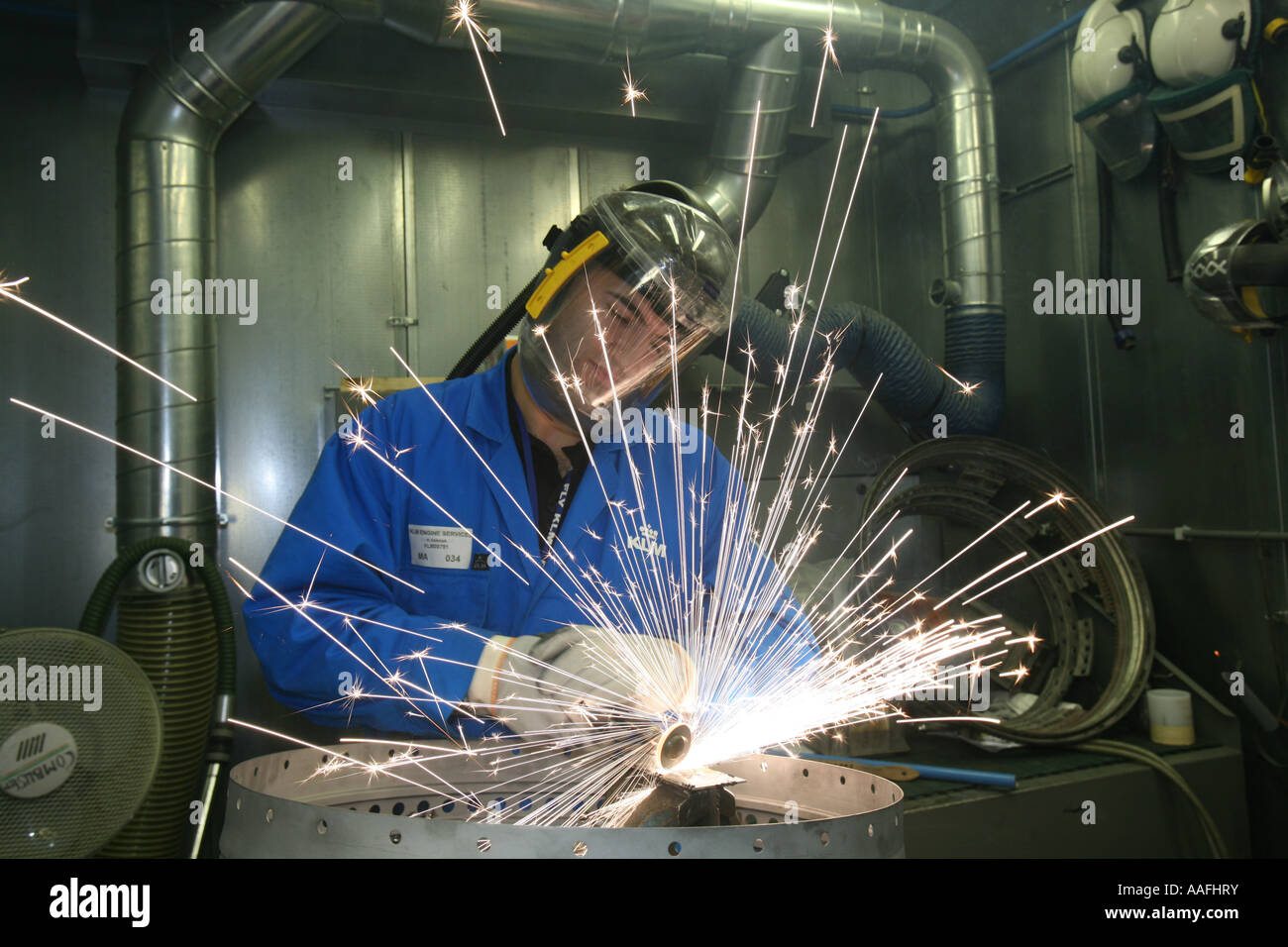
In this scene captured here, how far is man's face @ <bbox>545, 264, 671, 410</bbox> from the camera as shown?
1829mm

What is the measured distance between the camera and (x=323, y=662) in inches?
62.2

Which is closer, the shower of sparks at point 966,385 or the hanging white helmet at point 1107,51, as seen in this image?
the hanging white helmet at point 1107,51


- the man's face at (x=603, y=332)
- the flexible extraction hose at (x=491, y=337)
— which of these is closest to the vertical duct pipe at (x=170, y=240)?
the flexible extraction hose at (x=491, y=337)

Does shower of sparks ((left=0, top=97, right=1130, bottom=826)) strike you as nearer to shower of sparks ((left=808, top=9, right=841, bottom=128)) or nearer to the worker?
the worker

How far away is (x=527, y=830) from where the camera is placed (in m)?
0.95

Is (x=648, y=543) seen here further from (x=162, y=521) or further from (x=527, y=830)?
(x=162, y=521)

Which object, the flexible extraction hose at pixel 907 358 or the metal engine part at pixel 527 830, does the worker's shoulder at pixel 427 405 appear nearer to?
the metal engine part at pixel 527 830

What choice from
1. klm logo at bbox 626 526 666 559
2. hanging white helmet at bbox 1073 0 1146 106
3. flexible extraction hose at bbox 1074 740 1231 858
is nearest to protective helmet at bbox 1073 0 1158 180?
hanging white helmet at bbox 1073 0 1146 106

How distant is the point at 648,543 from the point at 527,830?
1140 millimetres

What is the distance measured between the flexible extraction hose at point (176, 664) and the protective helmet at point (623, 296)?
198 cm

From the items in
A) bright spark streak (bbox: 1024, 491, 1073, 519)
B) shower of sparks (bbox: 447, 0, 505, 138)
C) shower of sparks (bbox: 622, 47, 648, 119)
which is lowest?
bright spark streak (bbox: 1024, 491, 1073, 519)

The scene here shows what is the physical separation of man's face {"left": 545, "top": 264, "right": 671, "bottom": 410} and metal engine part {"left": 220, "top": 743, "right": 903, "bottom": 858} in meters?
0.87

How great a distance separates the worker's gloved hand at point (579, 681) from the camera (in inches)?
53.0
